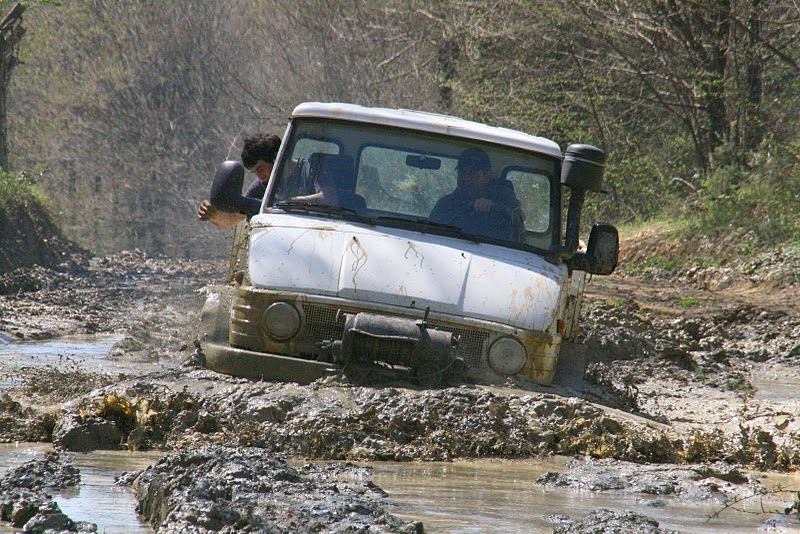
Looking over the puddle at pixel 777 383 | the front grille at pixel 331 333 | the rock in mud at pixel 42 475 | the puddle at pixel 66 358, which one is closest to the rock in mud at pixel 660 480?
the front grille at pixel 331 333

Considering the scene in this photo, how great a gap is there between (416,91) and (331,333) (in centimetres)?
2739

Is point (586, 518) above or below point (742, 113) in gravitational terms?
below

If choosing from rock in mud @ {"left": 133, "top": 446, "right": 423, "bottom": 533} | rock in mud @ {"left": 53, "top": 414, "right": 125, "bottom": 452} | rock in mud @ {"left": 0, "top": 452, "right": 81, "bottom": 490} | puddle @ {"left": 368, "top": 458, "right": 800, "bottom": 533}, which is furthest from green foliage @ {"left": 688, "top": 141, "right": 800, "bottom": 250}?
rock in mud @ {"left": 0, "top": 452, "right": 81, "bottom": 490}

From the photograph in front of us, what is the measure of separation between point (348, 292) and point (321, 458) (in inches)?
45.1

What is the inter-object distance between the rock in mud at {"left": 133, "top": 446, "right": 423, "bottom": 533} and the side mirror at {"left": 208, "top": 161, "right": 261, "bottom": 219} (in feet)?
9.26

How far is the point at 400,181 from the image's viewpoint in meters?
8.32

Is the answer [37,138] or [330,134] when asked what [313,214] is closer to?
[330,134]

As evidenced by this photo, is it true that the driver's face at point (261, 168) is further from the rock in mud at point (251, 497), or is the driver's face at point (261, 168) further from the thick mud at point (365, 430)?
the rock in mud at point (251, 497)

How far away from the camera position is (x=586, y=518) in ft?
15.9

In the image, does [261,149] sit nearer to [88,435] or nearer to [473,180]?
[473,180]

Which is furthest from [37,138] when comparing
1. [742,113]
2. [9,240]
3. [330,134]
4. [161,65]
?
[330,134]

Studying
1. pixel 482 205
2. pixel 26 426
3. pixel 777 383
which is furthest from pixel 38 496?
pixel 777 383

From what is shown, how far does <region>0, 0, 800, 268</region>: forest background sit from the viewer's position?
2308 centimetres

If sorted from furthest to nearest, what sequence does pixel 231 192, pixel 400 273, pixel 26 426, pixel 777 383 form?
pixel 777 383, pixel 231 192, pixel 400 273, pixel 26 426
